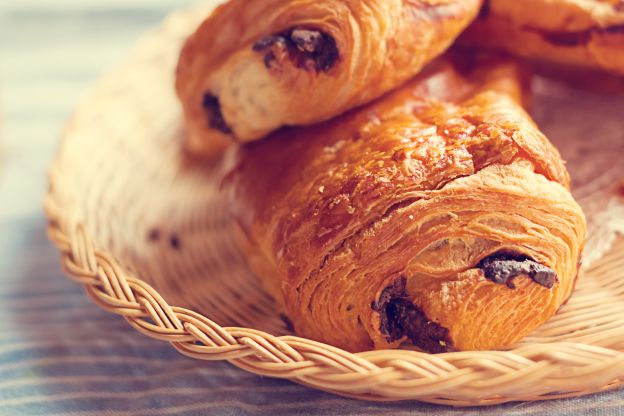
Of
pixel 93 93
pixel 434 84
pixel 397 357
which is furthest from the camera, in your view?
A: pixel 93 93

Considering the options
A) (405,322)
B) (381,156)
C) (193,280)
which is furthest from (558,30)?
(193,280)

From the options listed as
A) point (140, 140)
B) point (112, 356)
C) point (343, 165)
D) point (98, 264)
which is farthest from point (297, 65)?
point (140, 140)

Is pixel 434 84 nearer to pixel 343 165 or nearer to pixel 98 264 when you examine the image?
pixel 343 165

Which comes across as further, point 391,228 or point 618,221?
point 618,221

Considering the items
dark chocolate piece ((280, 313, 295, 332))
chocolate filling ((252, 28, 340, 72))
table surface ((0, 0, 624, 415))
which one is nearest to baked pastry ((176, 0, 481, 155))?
chocolate filling ((252, 28, 340, 72))

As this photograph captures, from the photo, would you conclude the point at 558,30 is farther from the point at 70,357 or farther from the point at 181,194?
the point at 70,357

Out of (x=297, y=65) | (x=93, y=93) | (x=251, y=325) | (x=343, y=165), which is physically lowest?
(x=251, y=325)

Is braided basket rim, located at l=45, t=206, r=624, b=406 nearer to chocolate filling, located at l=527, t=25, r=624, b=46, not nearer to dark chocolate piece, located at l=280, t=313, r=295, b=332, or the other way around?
dark chocolate piece, located at l=280, t=313, r=295, b=332
